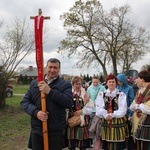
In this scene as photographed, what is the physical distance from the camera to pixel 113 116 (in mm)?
4391

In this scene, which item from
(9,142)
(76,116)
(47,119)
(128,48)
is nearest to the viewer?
(47,119)

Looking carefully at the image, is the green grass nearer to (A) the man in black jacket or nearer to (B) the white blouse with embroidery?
(B) the white blouse with embroidery

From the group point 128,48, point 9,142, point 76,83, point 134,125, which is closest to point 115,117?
point 134,125

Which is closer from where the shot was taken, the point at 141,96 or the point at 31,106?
the point at 31,106

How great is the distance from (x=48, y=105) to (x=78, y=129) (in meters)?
1.91

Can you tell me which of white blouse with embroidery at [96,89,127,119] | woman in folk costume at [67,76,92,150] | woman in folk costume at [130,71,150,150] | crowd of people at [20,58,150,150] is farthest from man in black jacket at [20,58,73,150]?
woman in folk costume at [130,71,150,150]

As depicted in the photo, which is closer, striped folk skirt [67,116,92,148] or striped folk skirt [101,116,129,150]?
striped folk skirt [101,116,129,150]

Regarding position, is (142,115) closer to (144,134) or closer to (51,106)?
(144,134)

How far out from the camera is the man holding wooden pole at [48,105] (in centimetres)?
297

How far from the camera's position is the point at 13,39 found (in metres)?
11.9

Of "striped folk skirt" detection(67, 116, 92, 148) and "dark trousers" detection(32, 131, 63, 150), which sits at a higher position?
"dark trousers" detection(32, 131, 63, 150)

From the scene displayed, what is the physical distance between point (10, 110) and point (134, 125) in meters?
7.87

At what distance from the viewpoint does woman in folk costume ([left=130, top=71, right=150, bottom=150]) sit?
14.6ft

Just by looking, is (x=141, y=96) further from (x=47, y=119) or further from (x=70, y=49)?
(x=70, y=49)
